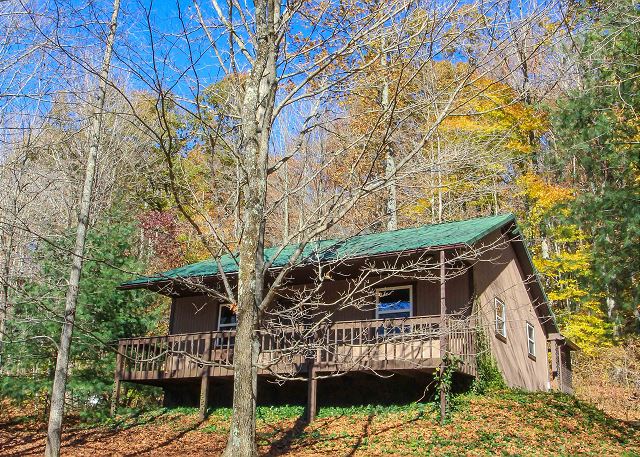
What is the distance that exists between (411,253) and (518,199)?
51.9ft

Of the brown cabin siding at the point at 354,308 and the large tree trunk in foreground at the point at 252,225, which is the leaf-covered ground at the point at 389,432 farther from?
the large tree trunk in foreground at the point at 252,225

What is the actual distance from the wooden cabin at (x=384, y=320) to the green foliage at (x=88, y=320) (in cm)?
65

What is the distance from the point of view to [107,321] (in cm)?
1920

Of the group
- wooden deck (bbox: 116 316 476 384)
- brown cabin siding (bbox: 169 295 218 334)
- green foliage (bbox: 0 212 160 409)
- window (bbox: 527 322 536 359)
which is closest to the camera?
wooden deck (bbox: 116 316 476 384)

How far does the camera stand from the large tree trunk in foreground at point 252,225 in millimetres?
8711

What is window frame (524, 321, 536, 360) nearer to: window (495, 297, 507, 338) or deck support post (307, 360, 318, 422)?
window (495, 297, 507, 338)

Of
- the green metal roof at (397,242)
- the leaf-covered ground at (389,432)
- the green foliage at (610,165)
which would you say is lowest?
the leaf-covered ground at (389,432)

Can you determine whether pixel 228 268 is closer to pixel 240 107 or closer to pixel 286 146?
pixel 286 146

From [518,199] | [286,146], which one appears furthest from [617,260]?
[286,146]

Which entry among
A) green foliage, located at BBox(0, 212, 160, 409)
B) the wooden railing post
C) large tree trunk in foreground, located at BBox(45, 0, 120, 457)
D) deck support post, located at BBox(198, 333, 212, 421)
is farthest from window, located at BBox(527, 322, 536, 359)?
large tree trunk in foreground, located at BBox(45, 0, 120, 457)

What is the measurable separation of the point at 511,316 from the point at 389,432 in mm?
7184

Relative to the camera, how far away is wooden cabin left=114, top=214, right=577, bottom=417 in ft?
49.9

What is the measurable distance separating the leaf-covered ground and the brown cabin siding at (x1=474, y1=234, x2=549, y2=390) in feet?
6.87

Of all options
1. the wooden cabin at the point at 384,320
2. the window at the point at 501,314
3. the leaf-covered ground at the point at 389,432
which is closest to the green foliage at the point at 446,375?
the wooden cabin at the point at 384,320
